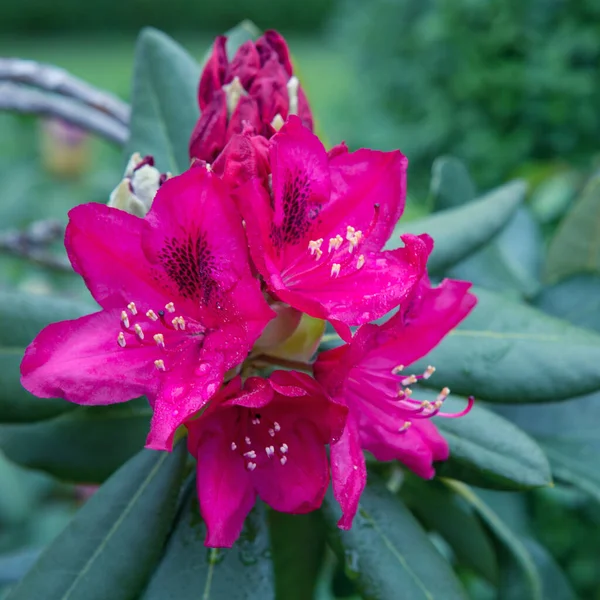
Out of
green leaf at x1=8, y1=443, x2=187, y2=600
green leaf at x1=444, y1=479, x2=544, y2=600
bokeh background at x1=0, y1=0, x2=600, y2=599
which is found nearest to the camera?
green leaf at x1=8, y1=443, x2=187, y2=600

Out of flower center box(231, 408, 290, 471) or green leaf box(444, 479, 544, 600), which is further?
green leaf box(444, 479, 544, 600)

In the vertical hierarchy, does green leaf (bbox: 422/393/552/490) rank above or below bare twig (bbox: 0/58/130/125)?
below

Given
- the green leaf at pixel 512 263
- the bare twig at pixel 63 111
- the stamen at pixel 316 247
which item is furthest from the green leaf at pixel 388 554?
the bare twig at pixel 63 111

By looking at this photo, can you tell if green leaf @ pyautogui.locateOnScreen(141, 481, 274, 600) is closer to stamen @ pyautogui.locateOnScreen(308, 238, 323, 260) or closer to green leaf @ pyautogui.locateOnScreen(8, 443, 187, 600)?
green leaf @ pyautogui.locateOnScreen(8, 443, 187, 600)

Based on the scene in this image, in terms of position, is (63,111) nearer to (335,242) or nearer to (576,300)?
(335,242)

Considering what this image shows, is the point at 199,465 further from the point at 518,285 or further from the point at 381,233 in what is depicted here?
the point at 518,285

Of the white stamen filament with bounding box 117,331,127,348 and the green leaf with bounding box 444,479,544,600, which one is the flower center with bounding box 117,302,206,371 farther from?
the green leaf with bounding box 444,479,544,600

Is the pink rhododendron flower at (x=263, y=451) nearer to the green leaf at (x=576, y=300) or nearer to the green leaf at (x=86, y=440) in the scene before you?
the green leaf at (x=86, y=440)

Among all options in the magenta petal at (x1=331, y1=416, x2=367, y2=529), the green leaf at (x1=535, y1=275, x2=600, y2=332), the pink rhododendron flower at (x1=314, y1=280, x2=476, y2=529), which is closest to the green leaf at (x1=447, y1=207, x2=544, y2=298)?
the green leaf at (x1=535, y1=275, x2=600, y2=332)

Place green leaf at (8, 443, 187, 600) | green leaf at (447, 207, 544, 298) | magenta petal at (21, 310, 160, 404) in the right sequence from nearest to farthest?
magenta petal at (21, 310, 160, 404)
green leaf at (8, 443, 187, 600)
green leaf at (447, 207, 544, 298)

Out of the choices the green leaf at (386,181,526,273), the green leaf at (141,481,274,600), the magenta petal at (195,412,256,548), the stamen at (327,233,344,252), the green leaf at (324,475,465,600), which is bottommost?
the green leaf at (141,481,274,600)
